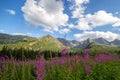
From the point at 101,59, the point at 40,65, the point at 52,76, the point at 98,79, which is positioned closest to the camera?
the point at 40,65

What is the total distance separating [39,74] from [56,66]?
4039 millimetres

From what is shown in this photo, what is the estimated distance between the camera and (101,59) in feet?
34.9

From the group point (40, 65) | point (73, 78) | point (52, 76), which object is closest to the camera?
point (40, 65)

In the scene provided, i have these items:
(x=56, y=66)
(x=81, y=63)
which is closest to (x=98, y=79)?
(x=81, y=63)

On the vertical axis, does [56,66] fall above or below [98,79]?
above

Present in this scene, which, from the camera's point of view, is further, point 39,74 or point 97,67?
point 97,67

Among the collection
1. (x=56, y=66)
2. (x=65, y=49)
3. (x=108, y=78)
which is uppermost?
(x=65, y=49)

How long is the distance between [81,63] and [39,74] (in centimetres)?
473

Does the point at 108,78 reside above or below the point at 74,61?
below

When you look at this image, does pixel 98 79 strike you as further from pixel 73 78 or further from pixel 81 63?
pixel 73 78

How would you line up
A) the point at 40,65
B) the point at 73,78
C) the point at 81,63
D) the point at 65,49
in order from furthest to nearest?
1. the point at 81,63
2. the point at 73,78
3. the point at 65,49
4. the point at 40,65

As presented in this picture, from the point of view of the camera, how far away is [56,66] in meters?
7.41

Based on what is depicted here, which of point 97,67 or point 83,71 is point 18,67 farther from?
point 97,67

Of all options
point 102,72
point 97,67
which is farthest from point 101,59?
point 102,72
